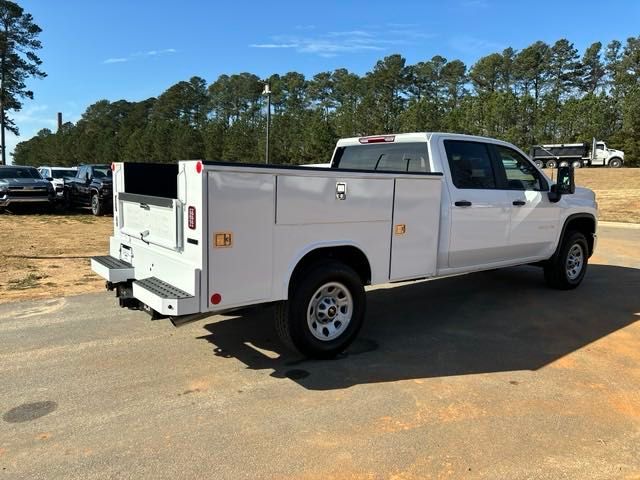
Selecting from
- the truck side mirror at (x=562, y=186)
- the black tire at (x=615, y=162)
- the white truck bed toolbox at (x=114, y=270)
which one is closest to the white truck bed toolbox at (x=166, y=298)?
the white truck bed toolbox at (x=114, y=270)

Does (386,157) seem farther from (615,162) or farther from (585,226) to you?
(615,162)

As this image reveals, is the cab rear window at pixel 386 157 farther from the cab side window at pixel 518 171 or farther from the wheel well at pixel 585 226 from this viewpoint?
the wheel well at pixel 585 226

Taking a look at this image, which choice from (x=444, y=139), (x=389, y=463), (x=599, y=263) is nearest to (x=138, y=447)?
(x=389, y=463)

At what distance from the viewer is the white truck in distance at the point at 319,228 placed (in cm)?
408

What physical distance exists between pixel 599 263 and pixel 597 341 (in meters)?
5.56

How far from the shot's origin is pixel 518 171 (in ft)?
22.7

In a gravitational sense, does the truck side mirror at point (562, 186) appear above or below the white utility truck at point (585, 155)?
below

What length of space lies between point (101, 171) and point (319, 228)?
1710 cm

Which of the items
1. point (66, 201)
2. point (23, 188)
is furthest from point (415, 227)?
point (66, 201)

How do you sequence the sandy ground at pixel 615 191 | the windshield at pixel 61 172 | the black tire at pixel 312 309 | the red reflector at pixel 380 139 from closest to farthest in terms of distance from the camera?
the black tire at pixel 312 309 → the red reflector at pixel 380 139 → the sandy ground at pixel 615 191 → the windshield at pixel 61 172

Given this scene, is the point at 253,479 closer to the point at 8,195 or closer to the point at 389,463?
the point at 389,463

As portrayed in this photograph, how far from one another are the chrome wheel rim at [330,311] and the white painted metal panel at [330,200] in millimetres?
631

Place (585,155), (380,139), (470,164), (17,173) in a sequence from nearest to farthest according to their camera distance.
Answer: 1. (470,164)
2. (380,139)
3. (17,173)
4. (585,155)

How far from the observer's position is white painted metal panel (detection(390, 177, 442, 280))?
5223 mm
